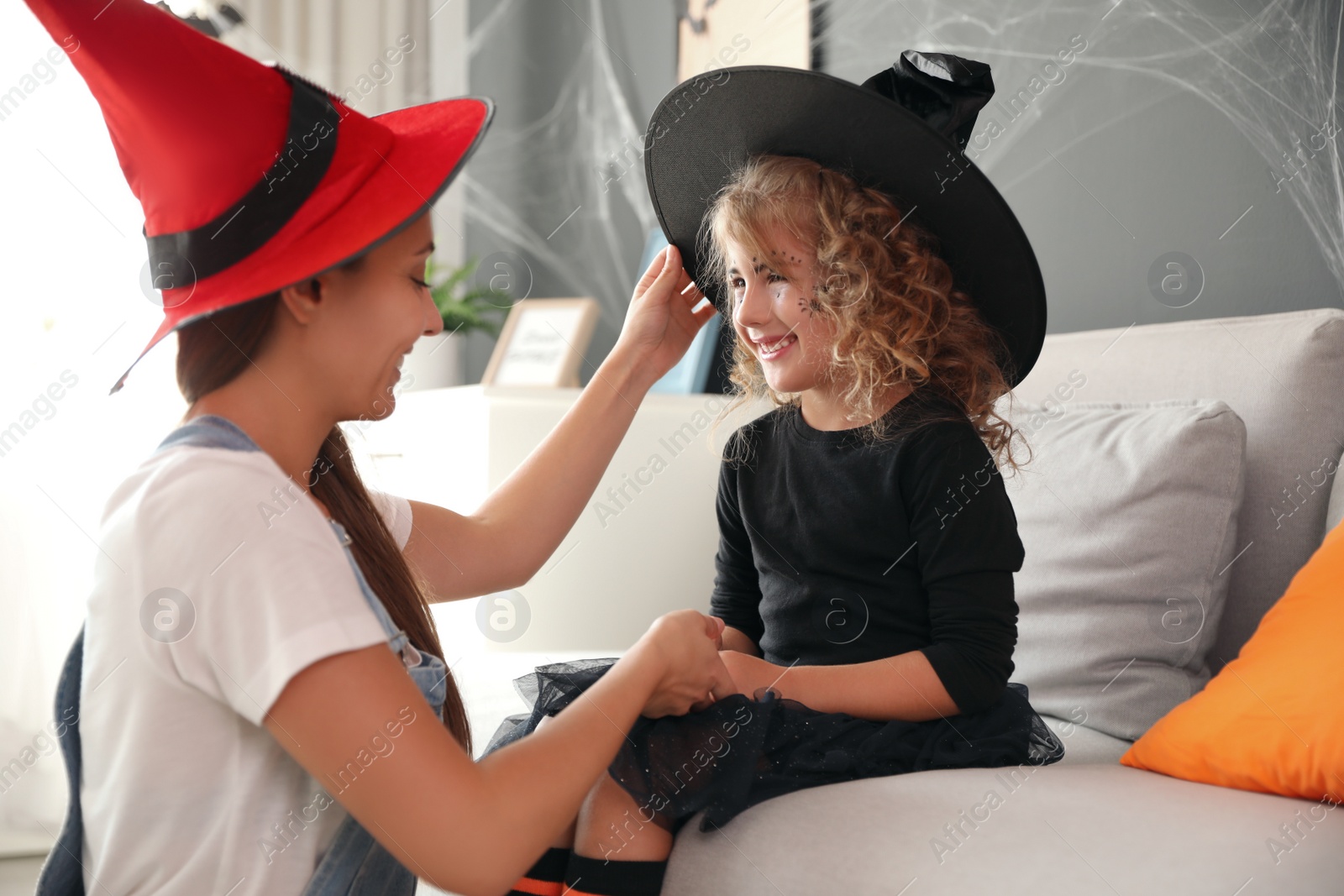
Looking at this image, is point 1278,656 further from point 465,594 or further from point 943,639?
point 465,594

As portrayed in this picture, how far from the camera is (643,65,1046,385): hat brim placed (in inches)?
40.8

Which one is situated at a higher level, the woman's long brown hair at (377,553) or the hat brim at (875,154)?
the hat brim at (875,154)

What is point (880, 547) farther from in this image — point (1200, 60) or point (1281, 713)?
point (1200, 60)

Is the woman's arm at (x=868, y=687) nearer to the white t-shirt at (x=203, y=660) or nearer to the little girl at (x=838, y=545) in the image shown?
the little girl at (x=838, y=545)

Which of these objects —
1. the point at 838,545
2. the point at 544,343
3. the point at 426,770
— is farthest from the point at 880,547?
the point at 544,343

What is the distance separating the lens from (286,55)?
10.1ft

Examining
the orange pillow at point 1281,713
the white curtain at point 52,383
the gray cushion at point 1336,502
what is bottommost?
the white curtain at point 52,383

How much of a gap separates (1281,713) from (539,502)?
2.40ft

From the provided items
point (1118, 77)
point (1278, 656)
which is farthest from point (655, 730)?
point (1118, 77)

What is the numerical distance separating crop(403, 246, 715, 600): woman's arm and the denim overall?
31cm

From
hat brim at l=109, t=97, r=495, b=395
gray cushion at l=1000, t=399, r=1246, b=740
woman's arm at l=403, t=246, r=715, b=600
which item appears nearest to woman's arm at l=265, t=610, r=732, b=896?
hat brim at l=109, t=97, r=495, b=395

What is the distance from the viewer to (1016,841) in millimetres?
837

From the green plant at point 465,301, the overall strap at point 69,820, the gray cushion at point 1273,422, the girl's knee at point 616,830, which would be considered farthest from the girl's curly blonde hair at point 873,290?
the green plant at point 465,301

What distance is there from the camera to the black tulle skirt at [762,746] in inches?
36.5
